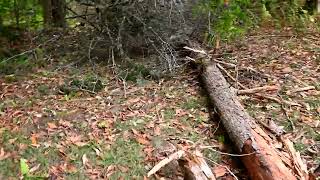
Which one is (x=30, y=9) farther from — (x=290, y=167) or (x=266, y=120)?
(x=290, y=167)

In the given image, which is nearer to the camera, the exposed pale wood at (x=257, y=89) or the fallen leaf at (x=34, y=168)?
the fallen leaf at (x=34, y=168)

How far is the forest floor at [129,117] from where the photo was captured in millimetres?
3670

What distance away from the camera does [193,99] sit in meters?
4.75

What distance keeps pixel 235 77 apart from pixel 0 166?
9.76 feet

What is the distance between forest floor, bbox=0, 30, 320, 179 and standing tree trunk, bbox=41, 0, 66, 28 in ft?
7.32

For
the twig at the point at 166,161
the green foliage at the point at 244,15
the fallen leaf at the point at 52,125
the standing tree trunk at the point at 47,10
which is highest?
the green foliage at the point at 244,15

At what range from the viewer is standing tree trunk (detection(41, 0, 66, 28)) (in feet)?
24.7

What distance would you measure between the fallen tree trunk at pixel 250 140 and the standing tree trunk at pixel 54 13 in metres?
3.98

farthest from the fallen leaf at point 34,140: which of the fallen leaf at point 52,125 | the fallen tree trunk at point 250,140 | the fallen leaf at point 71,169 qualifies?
the fallen tree trunk at point 250,140

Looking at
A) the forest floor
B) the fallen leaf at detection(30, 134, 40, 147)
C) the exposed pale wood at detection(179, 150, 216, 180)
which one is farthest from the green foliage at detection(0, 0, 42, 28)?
the exposed pale wood at detection(179, 150, 216, 180)

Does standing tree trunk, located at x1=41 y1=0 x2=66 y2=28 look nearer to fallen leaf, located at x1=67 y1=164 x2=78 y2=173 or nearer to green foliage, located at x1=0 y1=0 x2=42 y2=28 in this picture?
green foliage, located at x1=0 y1=0 x2=42 y2=28

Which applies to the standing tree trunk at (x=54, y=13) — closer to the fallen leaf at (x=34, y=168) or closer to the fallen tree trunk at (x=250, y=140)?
the fallen tree trunk at (x=250, y=140)

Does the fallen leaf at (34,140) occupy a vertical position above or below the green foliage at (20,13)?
below

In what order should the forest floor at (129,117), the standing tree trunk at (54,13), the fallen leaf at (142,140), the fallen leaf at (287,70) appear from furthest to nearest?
the standing tree trunk at (54,13) → the fallen leaf at (287,70) → the fallen leaf at (142,140) → the forest floor at (129,117)
